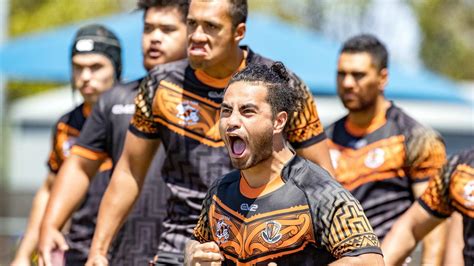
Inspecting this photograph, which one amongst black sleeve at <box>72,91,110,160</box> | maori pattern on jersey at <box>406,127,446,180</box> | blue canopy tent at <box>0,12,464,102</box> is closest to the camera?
black sleeve at <box>72,91,110,160</box>

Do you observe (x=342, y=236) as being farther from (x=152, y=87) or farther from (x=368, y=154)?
(x=368, y=154)

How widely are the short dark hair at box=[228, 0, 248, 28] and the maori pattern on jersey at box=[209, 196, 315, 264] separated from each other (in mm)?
1355

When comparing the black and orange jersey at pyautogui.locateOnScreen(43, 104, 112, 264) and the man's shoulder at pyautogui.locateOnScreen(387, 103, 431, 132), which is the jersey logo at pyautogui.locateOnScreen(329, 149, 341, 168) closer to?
the man's shoulder at pyautogui.locateOnScreen(387, 103, 431, 132)

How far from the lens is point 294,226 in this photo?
4984 millimetres

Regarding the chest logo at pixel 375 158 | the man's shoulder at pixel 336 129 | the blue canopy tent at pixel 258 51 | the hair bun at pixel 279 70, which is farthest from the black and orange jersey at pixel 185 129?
the blue canopy tent at pixel 258 51

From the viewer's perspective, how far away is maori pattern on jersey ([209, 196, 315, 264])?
498 cm

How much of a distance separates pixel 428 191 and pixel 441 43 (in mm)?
35797

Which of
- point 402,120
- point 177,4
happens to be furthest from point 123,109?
point 402,120

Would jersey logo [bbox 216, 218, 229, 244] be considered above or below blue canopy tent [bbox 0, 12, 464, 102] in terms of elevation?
above

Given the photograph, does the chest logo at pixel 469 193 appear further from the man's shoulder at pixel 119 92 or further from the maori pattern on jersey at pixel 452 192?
the man's shoulder at pixel 119 92

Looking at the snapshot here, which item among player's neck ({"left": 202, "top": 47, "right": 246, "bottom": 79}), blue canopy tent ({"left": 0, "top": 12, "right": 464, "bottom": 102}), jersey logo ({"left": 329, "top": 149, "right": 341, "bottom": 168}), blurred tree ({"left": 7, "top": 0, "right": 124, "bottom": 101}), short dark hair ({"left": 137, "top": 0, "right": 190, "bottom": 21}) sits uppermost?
short dark hair ({"left": 137, "top": 0, "right": 190, "bottom": 21})

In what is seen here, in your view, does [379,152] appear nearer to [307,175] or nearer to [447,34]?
[307,175]

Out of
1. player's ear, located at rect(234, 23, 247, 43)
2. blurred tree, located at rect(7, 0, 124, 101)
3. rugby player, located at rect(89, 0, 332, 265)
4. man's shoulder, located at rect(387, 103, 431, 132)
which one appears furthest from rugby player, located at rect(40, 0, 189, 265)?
blurred tree, located at rect(7, 0, 124, 101)

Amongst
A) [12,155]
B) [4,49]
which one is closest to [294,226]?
[4,49]
